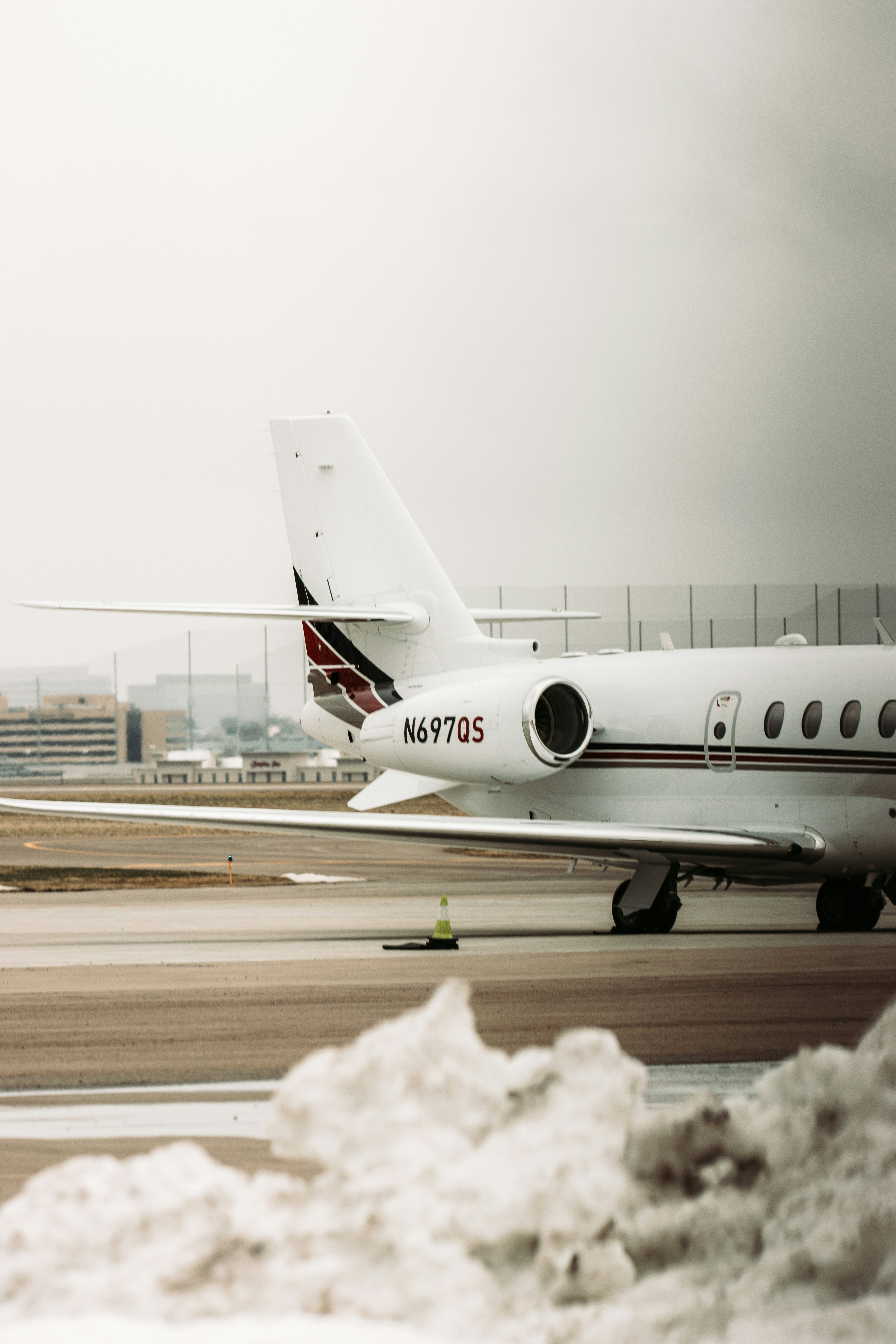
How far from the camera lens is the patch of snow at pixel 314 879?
2394 centimetres

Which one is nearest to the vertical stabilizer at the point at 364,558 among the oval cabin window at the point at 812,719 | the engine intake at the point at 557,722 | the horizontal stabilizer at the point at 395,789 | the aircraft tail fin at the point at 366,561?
the aircraft tail fin at the point at 366,561

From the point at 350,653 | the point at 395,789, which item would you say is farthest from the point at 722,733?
the point at 350,653

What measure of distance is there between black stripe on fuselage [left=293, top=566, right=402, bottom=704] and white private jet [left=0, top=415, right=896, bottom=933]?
0.07 ft

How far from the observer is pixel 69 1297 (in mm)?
4082

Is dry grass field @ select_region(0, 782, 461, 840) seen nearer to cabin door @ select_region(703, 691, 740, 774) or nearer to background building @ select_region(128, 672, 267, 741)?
background building @ select_region(128, 672, 267, 741)

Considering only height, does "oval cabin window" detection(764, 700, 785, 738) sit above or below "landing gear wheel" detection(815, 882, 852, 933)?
above

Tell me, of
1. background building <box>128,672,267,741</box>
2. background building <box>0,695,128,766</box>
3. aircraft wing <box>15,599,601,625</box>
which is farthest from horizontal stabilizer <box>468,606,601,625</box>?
background building <box>0,695,128,766</box>

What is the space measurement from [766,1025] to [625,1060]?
258cm

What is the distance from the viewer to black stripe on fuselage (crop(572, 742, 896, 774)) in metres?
14.0

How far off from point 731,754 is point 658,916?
1983 millimetres

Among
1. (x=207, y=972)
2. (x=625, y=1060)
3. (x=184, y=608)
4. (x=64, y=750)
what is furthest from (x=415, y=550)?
(x=64, y=750)

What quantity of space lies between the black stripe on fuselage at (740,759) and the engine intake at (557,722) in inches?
8.7

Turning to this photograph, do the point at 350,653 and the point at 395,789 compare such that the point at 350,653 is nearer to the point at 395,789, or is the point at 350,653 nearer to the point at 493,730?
the point at 395,789

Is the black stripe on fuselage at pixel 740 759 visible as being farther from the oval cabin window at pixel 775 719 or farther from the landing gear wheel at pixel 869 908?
the landing gear wheel at pixel 869 908
